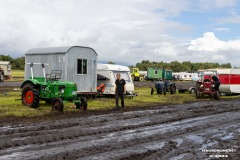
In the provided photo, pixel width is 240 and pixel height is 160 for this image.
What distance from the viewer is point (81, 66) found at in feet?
71.9

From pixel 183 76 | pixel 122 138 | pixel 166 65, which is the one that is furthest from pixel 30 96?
pixel 166 65

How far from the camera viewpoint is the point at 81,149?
28.1 ft

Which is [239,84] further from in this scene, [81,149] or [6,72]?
[6,72]

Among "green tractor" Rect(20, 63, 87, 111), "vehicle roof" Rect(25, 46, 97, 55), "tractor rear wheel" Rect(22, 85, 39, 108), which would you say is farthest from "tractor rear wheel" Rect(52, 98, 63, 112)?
"vehicle roof" Rect(25, 46, 97, 55)

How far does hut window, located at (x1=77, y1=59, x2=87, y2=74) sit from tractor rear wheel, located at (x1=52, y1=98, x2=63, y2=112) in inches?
208

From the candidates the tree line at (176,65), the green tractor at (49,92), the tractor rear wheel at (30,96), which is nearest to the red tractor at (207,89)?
the green tractor at (49,92)

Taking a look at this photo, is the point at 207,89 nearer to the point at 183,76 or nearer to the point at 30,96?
the point at 30,96

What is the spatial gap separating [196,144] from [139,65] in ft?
349

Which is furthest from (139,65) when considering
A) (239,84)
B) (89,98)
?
(89,98)

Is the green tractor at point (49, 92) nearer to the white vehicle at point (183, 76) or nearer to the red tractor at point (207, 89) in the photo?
the red tractor at point (207, 89)

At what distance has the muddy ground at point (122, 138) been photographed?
26.9ft

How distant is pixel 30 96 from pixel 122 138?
27.9ft

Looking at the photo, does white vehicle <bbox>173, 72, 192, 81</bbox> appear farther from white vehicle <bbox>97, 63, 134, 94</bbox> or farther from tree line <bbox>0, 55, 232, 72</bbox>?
white vehicle <bbox>97, 63, 134, 94</bbox>

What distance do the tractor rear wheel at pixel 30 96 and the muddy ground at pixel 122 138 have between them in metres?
3.52
